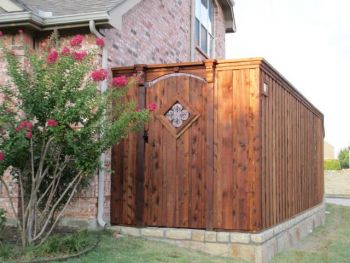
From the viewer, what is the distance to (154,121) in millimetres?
8375

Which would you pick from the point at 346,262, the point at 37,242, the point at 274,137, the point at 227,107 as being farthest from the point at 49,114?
the point at 346,262

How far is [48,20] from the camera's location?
812 centimetres

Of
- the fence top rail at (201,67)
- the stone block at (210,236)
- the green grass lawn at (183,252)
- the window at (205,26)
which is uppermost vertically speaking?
the window at (205,26)

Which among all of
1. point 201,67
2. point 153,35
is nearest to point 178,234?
point 201,67

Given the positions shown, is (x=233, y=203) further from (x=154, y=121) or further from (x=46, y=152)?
(x=46, y=152)

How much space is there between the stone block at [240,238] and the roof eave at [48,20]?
12.8ft

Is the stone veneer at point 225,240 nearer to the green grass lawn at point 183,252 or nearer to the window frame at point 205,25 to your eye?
the green grass lawn at point 183,252

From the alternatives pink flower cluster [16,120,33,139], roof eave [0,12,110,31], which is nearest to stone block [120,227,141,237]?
pink flower cluster [16,120,33,139]

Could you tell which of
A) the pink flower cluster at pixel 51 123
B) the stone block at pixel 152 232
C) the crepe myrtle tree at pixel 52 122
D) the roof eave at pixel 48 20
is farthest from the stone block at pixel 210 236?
the roof eave at pixel 48 20

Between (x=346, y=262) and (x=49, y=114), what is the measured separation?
5.52 metres

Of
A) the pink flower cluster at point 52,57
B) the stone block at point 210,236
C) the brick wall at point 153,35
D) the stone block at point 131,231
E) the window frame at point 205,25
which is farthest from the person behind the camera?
the window frame at point 205,25

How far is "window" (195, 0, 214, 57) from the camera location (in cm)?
1524

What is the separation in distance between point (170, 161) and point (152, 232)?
119cm

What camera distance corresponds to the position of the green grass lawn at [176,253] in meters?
6.74
